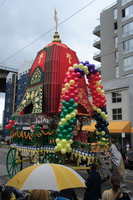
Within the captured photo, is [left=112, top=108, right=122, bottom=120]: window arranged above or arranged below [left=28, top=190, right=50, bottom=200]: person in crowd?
above

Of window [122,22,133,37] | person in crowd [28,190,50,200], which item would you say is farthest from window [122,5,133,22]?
person in crowd [28,190,50,200]

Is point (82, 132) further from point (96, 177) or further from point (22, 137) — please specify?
point (96, 177)

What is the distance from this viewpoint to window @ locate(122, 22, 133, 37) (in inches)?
1174

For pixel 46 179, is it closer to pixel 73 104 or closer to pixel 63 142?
pixel 63 142

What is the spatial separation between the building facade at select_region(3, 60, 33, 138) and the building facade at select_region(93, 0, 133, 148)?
17642 millimetres

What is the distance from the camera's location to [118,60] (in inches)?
1286

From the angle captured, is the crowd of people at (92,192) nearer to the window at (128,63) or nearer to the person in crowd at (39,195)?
the person in crowd at (39,195)

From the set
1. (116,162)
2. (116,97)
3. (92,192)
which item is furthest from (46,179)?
(116,97)

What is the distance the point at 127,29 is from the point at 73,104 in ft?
87.6

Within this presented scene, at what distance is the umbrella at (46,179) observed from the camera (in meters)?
3.02

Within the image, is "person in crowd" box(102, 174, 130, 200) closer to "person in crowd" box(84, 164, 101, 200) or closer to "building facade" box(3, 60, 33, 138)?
"person in crowd" box(84, 164, 101, 200)

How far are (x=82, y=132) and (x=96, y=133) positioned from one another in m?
0.61

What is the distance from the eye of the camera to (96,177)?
4.76m

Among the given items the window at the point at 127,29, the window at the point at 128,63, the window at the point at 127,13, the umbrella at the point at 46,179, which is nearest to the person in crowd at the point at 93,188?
the umbrella at the point at 46,179
